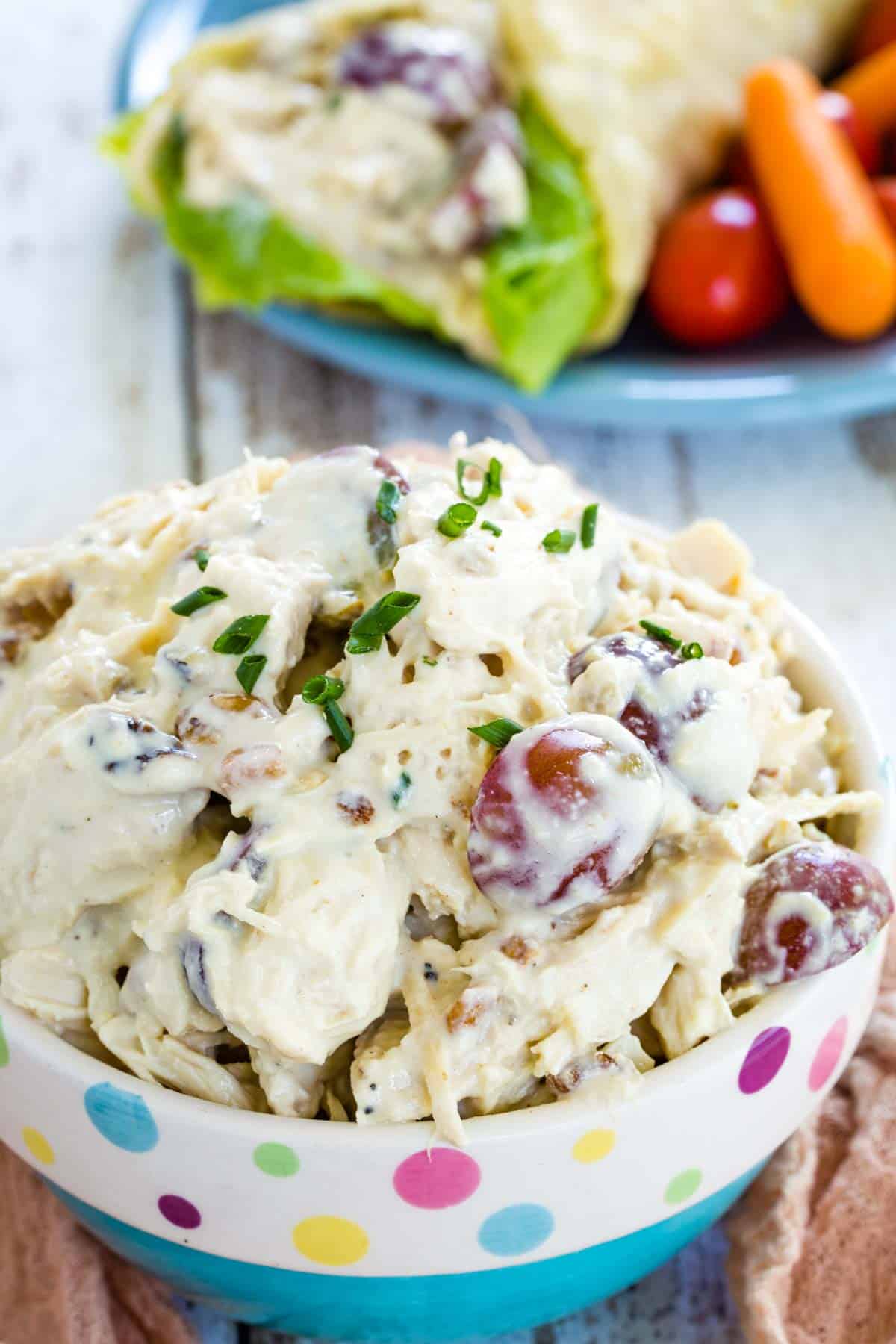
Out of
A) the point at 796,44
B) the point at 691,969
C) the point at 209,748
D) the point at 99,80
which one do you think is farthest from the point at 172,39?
the point at 691,969

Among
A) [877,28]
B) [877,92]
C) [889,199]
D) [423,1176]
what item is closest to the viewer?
[423,1176]

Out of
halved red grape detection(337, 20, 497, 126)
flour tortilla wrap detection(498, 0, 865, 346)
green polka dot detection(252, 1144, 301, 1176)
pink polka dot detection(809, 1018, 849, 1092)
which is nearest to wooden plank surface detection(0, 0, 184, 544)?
halved red grape detection(337, 20, 497, 126)

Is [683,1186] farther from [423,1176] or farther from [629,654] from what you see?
[629,654]

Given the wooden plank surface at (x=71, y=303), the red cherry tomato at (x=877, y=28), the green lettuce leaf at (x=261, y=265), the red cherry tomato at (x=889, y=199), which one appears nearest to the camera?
the green lettuce leaf at (x=261, y=265)

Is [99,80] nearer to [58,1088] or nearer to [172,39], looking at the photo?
[172,39]

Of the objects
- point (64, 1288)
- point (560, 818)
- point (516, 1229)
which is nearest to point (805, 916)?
point (560, 818)

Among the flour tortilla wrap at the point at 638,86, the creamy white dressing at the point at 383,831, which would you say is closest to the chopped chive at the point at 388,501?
the creamy white dressing at the point at 383,831

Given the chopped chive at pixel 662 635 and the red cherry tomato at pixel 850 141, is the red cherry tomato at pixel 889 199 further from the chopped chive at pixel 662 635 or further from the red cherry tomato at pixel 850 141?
the chopped chive at pixel 662 635
